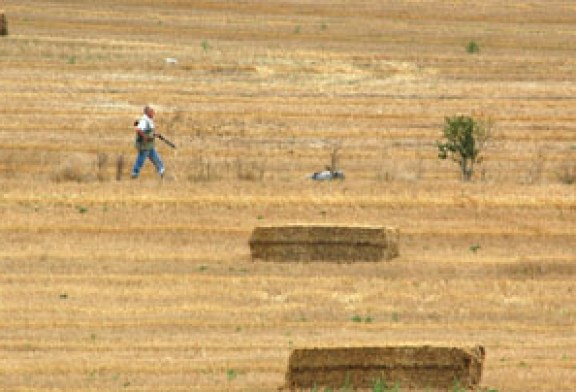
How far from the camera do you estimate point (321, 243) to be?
2506cm

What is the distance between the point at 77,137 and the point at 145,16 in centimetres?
1570

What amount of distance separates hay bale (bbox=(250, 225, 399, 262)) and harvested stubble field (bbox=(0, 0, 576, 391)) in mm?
230

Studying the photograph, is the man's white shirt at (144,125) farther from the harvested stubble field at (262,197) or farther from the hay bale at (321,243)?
the hay bale at (321,243)

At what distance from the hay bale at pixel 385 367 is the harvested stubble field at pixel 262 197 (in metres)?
0.25

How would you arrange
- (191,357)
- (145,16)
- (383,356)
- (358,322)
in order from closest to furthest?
1. (383,356)
2. (191,357)
3. (358,322)
4. (145,16)

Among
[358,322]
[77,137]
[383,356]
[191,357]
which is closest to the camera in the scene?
[383,356]

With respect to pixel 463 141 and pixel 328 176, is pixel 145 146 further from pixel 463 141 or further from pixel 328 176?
pixel 463 141

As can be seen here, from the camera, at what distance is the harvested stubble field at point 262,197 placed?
20797 mm

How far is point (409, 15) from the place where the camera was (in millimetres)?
54312

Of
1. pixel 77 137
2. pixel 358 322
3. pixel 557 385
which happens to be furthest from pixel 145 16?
pixel 557 385

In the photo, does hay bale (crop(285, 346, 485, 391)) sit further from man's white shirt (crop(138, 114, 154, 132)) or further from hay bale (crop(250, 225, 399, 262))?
man's white shirt (crop(138, 114, 154, 132))

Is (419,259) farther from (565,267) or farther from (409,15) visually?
(409,15)

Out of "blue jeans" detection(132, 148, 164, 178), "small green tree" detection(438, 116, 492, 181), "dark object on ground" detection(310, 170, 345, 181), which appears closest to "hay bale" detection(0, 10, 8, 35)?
"blue jeans" detection(132, 148, 164, 178)

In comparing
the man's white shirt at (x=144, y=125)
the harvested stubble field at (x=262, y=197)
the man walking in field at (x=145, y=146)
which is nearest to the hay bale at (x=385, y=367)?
the harvested stubble field at (x=262, y=197)
